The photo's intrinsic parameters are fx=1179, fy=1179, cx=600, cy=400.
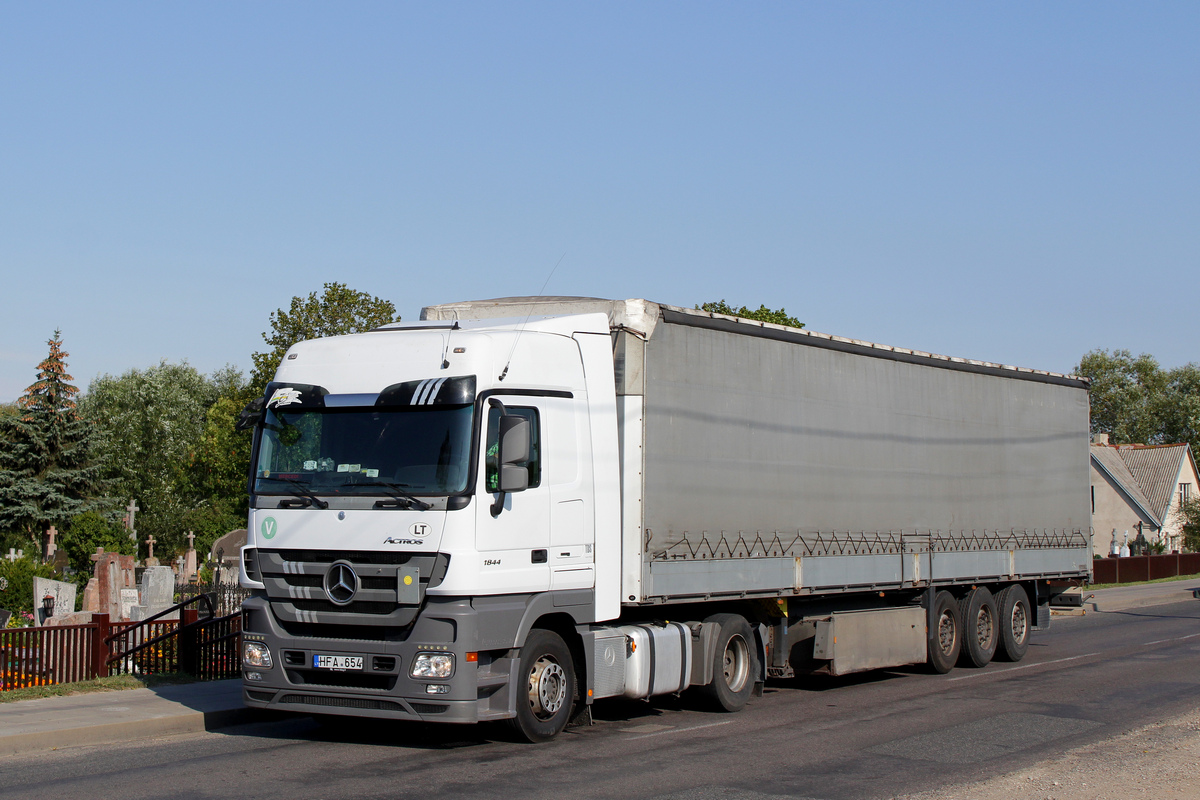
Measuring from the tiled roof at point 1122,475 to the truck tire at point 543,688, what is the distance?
212 feet

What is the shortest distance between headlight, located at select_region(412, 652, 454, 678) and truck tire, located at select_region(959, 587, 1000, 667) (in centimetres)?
960

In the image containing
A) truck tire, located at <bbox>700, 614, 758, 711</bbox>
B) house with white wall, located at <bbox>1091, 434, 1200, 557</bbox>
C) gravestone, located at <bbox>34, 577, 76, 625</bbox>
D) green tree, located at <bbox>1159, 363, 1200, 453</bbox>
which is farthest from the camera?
green tree, located at <bbox>1159, 363, 1200, 453</bbox>

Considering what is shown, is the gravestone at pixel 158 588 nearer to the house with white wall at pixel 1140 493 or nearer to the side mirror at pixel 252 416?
the side mirror at pixel 252 416

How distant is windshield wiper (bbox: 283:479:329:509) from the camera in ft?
31.7

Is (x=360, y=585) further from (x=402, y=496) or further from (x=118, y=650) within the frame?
(x=118, y=650)

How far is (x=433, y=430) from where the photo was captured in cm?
952

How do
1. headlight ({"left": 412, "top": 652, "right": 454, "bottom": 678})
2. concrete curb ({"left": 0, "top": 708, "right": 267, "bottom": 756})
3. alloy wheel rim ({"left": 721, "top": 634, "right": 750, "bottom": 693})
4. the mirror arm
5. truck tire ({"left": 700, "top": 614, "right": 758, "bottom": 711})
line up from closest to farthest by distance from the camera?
headlight ({"left": 412, "top": 652, "right": 454, "bottom": 678}) < the mirror arm < concrete curb ({"left": 0, "top": 708, "right": 267, "bottom": 756}) < truck tire ({"left": 700, "top": 614, "right": 758, "bottom": 711}) < alloy wheel rim ({"left": 721, "top": 634, "right": 750, "bottom": 693})

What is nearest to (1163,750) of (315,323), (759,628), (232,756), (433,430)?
(759,628)

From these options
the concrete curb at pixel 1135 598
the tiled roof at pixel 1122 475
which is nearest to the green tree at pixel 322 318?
the concrete curb at pixel 1135 598

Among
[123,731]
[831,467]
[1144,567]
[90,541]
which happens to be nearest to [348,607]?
[123,731]

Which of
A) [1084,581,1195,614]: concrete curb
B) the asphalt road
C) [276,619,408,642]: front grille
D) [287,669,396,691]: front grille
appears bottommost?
[1084,581,1195,614]: concrete curb

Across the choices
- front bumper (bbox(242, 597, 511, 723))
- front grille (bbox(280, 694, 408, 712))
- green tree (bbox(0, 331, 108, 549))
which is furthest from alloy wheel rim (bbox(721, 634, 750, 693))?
green tree (bbox(0, 331, 108, 549))

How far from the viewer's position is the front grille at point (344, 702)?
9.42 m

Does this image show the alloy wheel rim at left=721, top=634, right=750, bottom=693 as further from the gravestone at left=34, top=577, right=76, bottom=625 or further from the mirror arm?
the gravestone at left=34, top=577, right=76, bottom=625
